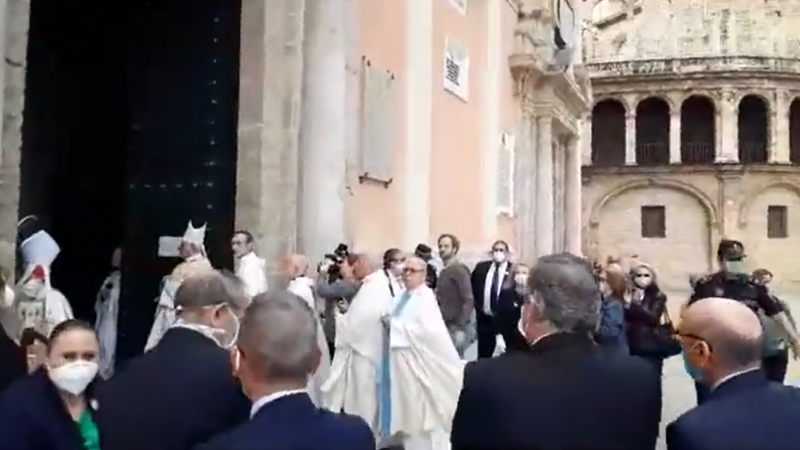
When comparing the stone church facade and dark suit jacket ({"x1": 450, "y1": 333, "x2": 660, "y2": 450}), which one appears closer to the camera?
dark suit jacket ({"x1": 450, "y1": 333, "x2": 660, "y2": 450})

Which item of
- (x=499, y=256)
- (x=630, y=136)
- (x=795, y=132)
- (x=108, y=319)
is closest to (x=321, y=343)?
(x=108, y=319)

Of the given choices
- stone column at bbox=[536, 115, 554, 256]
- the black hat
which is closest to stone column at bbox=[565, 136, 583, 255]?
stone column at bbox=[536, 115, 554, 256]

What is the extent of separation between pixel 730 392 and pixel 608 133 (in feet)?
127

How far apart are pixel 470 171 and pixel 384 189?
164 inches

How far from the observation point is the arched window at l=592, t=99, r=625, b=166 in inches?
1597

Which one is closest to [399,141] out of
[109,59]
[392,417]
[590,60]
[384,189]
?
[384,189]

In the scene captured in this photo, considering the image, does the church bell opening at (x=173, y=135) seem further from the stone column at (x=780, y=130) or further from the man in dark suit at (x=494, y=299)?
the stone column at (x=780, y=130)

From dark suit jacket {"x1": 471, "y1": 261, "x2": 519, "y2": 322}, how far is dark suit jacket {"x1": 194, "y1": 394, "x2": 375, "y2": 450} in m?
8.34

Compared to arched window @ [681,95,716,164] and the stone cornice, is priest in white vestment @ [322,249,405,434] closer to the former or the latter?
the stone cornice

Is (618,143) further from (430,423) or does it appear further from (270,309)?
(270,309)

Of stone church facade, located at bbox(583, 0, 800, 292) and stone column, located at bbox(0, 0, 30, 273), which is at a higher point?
stone church facade, located at bbox(583, 0, 800, 292)

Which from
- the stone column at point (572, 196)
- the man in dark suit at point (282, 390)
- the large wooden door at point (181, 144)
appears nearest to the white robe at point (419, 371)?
the large wooden door at point (181, 144)

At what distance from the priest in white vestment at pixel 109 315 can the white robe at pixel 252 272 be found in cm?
193

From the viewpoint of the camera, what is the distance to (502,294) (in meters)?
11.2
